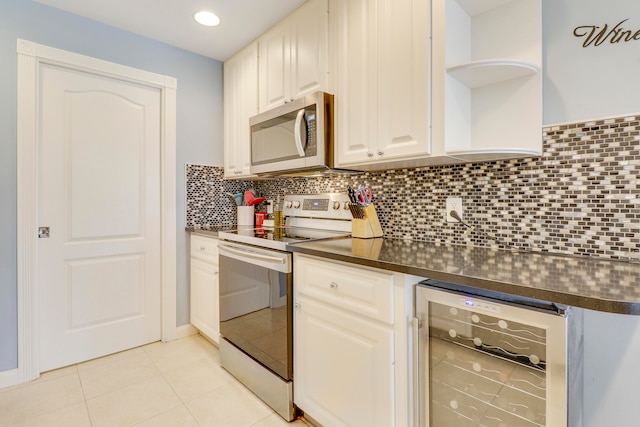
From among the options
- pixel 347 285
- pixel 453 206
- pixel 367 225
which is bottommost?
pixel 347 285

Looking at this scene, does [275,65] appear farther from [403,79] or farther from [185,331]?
[185,331]

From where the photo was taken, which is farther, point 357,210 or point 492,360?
point 357,210

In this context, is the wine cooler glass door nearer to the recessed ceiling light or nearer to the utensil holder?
the utensil holder

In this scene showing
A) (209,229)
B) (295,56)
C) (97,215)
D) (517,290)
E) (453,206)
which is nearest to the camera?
(517,290)

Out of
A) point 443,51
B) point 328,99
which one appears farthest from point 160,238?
point 443,51

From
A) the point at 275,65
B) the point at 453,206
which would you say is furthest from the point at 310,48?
the point at 453,206

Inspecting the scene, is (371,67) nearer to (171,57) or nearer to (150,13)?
(150,13)

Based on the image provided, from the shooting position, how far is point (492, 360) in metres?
0.95

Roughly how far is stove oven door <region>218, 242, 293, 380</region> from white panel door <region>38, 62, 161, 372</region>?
82 cm

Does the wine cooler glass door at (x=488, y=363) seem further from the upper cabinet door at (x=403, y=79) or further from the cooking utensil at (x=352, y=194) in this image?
the cooking utensil at (x=352, y=194)

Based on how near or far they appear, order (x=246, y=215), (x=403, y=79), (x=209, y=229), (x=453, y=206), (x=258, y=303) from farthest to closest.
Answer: (x=246, y=215), (x=209, y=229), (x=258, y=303), (x=453, y=206), (x=403, y=79)

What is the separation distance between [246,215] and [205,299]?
30.0 inches

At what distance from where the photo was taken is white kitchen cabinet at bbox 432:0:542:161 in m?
1.29

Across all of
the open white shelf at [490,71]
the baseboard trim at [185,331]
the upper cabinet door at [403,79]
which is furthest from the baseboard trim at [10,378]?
the open white shelf at [490,71]
